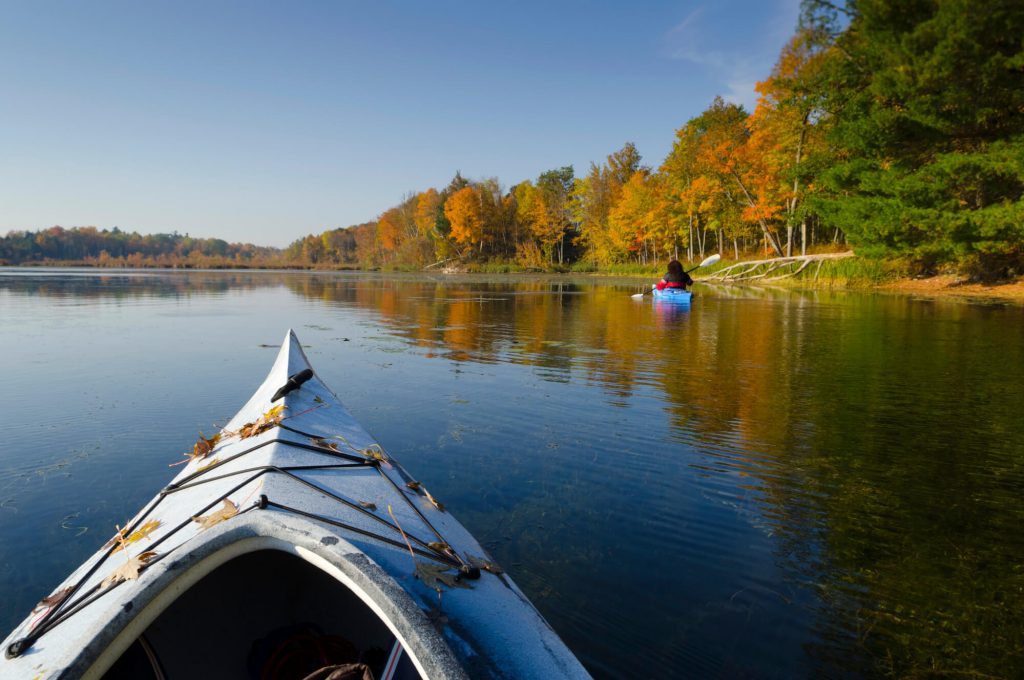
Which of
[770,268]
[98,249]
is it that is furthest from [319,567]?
[98,249]

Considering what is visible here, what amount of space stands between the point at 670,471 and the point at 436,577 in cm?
359

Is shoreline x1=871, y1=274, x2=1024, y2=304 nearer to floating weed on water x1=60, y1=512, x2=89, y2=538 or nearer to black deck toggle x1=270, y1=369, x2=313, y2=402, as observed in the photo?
black deck toggle x1=270, y1=369, x2=313, y2=402

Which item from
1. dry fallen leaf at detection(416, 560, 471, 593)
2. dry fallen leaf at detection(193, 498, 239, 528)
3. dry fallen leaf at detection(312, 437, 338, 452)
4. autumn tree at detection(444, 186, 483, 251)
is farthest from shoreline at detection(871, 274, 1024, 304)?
autumn tree at detection(444, 186, 483, 251)

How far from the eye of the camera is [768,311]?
18.8 meters

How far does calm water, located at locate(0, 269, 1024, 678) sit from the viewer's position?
10.2ft

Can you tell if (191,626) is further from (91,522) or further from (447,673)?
(91,522)

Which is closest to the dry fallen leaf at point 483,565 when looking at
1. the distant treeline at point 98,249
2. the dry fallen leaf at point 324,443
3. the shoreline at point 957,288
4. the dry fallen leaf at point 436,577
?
the dry fallen leaf at point 436,577

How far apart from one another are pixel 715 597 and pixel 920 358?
933cm

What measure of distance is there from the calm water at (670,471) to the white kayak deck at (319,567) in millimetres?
992

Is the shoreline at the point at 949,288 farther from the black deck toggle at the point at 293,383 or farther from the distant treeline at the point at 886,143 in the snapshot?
the black deck toggle at the point at 293,383

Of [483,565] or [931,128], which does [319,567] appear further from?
[931,128]

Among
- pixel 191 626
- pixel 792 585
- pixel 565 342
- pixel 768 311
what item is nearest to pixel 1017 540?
pixel 792 585

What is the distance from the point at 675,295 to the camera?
2144cm

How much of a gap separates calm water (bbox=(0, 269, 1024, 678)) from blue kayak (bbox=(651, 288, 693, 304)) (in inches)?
325
